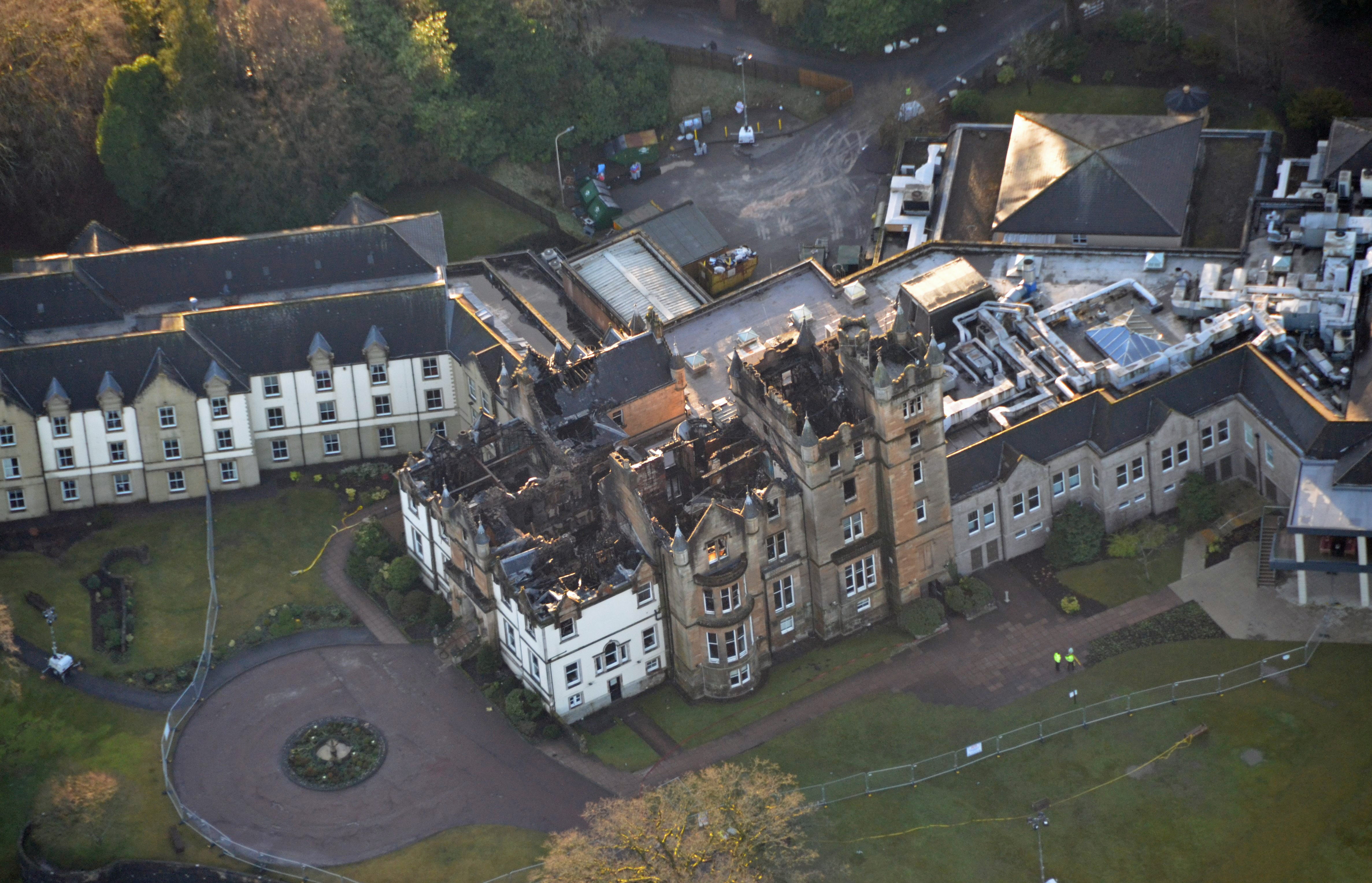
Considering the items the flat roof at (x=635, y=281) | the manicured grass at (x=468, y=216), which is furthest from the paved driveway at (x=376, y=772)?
the manicured grass at (x=468, y=216)

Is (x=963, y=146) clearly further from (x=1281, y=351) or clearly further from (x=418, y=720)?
(x=418, y=720)

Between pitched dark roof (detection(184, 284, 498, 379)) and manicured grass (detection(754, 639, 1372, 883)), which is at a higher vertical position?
pitched dark roof (detection(184, 284, 498, 379))

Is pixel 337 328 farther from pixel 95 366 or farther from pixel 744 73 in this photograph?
pixel 744 73

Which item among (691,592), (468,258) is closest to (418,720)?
(691,592)

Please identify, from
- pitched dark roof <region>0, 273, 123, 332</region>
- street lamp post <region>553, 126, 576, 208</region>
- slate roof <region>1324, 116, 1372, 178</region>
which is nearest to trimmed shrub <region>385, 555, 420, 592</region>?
pitched dark roof <region>0, 273, 123, 332</region>

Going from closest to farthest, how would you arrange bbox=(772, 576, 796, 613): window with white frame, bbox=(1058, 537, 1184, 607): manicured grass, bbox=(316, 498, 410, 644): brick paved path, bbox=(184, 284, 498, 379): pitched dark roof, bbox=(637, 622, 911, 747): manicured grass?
bbox=(637, 622, 911, 747): manicured grass → bbox=(772, 576, 796, 613): window with white frame → bbox=(1058, 537, 1184, 607): manicured grass → bbox=(316, 498, 410, 644): brick paved path → bbox=(184, 284, 498, 379): pitched dark roof

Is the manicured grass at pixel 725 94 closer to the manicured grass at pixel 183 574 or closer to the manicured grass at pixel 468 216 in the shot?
the manicured grass at pixel 468 216

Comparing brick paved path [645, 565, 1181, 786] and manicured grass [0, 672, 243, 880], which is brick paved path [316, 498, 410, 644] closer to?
manicured grass [0, 672, 243, 880]
